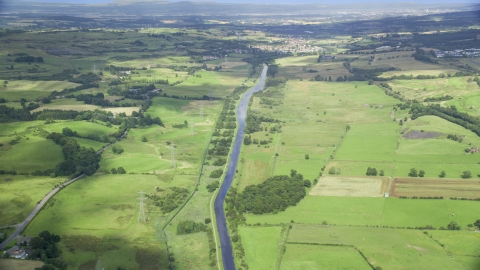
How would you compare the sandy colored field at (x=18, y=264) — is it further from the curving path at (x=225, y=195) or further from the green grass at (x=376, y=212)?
the green grass at (x=376, y=212)

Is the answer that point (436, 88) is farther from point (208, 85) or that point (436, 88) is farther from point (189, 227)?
point (189, 227)

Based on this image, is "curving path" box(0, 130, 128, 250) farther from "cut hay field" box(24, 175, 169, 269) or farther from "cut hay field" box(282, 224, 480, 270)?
"cut hay field" box(282, 224, 480, 270)

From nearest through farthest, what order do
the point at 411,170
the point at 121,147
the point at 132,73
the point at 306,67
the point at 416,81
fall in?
the point at 411,170 < the point at 121,147 < the point at 416,81 < the point at 132,73 < the point at 306,67

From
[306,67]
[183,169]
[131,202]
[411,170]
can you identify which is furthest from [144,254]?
[306,67]

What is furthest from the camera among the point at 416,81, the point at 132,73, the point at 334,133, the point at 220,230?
the point at 132,73

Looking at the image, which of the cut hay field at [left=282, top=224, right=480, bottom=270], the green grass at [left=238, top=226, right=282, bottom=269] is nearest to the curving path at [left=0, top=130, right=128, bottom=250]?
the green grass at [left=238, top=226, right=282, bottom=269]

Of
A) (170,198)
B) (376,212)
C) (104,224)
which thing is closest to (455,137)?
(376,212)

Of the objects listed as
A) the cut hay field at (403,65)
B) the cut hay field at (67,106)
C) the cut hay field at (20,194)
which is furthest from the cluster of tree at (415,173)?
the cut hay field at (403,65)

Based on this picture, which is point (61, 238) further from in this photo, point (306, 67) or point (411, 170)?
point (306, 67)
